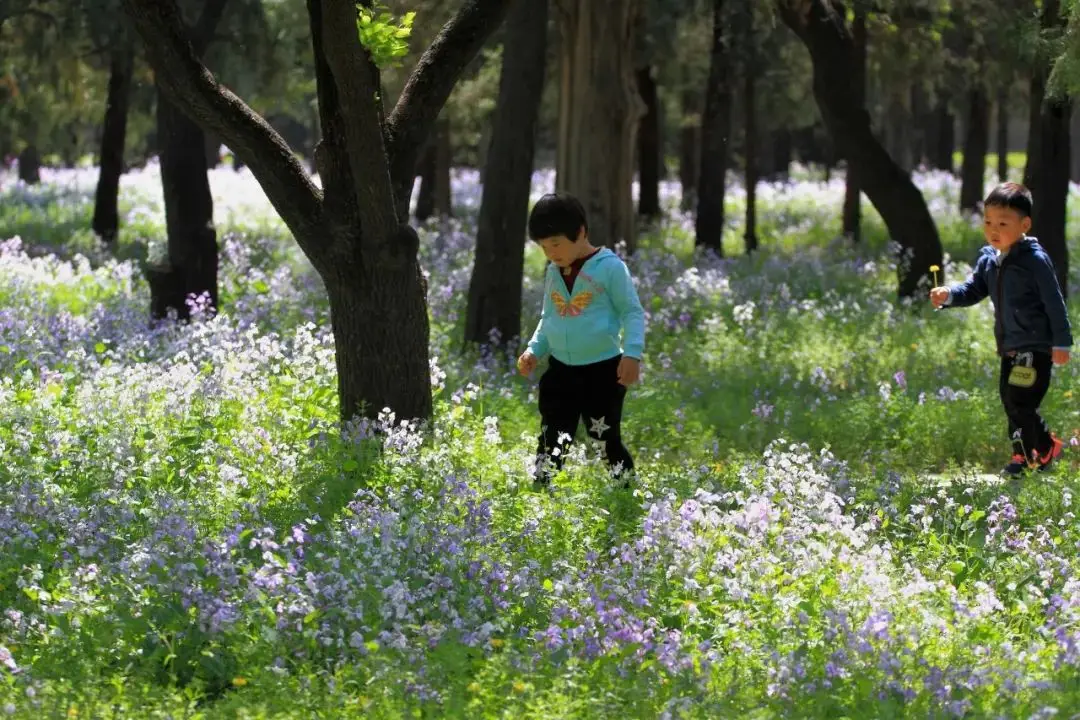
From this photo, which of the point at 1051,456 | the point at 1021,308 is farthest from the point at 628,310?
the point at 1051,456

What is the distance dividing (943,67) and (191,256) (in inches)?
568

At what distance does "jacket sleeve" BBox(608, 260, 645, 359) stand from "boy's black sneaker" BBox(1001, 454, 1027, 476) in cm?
245

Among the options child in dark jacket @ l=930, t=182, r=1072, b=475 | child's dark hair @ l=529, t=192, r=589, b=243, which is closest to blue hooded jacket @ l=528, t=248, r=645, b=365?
child's dark hair @ l=529, t=192, r=589, b=243

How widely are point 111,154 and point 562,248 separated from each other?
16.6m

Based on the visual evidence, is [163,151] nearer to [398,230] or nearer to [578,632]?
[398,230]

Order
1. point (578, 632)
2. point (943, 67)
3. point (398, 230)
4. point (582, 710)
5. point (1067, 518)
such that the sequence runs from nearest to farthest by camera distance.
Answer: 1. point (582, 710)
2. point (578, 632)
3. point (1067, 518)
4. point (398, 230)
5. point (943, 67)

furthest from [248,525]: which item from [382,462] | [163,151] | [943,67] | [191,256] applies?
[943,67]

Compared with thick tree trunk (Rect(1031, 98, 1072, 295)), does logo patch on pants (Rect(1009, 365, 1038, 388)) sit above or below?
below

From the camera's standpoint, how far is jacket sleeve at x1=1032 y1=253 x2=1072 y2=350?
8.32m

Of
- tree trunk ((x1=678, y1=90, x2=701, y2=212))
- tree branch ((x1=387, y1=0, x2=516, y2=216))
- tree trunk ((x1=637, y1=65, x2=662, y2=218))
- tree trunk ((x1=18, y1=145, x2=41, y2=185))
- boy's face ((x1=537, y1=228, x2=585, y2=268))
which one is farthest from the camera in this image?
tree trunk ((x1=18, y1=145, x2=41, y2=185))

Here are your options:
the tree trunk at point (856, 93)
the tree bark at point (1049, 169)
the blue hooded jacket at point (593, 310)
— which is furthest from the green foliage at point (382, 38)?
the tree trunk at point (856, 93)

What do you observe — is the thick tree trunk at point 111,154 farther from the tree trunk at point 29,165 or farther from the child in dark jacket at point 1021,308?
the tree trunk at point 29,165

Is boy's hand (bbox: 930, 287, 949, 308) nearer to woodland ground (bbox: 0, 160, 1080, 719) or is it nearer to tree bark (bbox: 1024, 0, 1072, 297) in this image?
woodland ground (bbox: 0, 160, 1080, 719)

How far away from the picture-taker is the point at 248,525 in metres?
6.75
